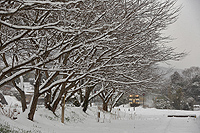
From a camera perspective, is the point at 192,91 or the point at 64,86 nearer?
the point at 64,86

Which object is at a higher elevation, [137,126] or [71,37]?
[71,37]

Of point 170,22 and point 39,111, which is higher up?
point 170,22

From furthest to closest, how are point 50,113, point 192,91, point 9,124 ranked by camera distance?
point 192,91
point 50,113
point 9,124

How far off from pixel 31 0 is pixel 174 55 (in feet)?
24.1

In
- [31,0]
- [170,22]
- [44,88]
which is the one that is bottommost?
[44,88]

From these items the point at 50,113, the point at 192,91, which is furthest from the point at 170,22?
the point at 192,91

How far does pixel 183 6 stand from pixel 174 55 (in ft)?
6.77

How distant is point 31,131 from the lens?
702cm

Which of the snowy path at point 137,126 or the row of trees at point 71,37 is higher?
the row of trees at point 71,37

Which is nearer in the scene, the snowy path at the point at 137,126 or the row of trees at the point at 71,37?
the row of trees at the point at 71,37

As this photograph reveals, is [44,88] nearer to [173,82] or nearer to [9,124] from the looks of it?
[9,124]

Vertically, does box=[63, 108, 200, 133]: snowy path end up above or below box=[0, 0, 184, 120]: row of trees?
below

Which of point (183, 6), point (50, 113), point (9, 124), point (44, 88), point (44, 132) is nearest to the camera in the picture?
point (9, 124)

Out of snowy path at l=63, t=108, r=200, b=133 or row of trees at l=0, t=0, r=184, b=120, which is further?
snowy path at l=63, t=108, r=200, b=133
